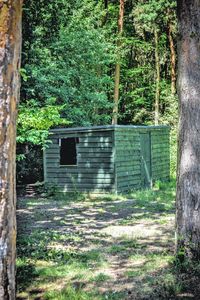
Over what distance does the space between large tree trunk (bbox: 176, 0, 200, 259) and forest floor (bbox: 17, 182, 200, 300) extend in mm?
560

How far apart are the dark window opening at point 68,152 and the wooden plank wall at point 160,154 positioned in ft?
13.1

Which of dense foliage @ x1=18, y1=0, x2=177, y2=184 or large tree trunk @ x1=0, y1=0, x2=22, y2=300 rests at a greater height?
dense foliage @ x1=18, y1=0, x2=177, y2=184

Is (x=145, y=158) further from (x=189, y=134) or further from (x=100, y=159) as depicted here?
(x=189, y=134)

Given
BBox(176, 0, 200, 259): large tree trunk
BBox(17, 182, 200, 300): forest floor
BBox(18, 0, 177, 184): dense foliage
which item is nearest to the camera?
BBox(17, 182, 200, 300): forest floor

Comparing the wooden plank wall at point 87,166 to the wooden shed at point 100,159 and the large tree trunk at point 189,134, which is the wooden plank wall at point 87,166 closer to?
the wooden shed at point 100,159

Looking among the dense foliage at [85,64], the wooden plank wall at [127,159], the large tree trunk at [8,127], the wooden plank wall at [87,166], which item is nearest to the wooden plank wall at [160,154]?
the wooden plank wall at [127,159]

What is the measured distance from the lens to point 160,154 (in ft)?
68.2

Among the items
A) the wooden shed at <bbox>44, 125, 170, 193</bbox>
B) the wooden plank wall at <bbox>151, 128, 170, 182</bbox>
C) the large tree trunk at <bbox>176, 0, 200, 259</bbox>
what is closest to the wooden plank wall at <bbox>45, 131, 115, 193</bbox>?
→ the wooden shed at <bbox>44, 125, 170, 193</bbox>

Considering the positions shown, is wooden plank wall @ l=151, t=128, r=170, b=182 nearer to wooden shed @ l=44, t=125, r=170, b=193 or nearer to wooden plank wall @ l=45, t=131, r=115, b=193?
wooden shed @ l=44, t=125, r=170, b=193

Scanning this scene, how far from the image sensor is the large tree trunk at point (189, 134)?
19.6 feet

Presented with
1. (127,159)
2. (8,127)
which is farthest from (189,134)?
(127,159)

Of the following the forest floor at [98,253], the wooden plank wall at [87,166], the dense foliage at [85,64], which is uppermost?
the dense foliage at [85,64]

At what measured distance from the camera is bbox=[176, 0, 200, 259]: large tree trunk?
5988 mm

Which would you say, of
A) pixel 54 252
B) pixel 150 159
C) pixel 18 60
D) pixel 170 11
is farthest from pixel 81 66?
pixel 18 60
